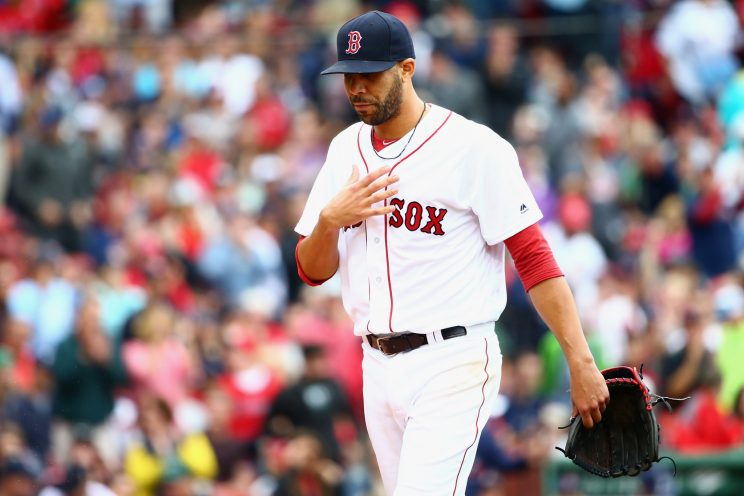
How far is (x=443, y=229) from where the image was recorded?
17.6ft

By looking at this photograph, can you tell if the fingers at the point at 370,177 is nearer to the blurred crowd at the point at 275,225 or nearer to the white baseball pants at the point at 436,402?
the white baseball pants at the point at 436,402

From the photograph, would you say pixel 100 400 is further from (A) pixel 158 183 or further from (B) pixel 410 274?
(B) pixel 410 274

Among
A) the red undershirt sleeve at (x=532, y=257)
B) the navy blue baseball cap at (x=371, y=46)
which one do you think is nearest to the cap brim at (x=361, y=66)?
the navy blue baseball cap at (x=371, y=46)

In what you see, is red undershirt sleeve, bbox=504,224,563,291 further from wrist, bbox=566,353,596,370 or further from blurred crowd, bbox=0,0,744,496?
blurred crowd, bbox=0,0,744,496

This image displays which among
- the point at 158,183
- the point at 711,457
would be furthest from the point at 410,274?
the point at 158,183

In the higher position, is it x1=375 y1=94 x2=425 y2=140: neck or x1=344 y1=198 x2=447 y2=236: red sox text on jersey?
x1=375 y1=94 x2=425 y2=140: neck

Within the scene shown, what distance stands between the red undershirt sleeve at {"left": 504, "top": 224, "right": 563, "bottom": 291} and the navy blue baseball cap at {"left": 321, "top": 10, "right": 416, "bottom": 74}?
30.6 inches

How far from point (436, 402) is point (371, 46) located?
1.29 meters

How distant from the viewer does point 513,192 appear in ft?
17.3

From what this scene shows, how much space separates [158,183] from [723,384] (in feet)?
17.7

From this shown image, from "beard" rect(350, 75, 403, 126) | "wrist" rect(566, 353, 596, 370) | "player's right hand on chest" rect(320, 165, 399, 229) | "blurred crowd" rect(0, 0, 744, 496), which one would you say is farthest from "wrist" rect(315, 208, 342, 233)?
"blurred crowd" rect(0, 0, 744, 496)

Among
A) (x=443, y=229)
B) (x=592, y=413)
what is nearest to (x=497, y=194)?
(x=443, y=229)

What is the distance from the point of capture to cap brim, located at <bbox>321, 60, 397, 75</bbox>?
5.22 metres

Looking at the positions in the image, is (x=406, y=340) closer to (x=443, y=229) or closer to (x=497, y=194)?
(x=443, y=229)
